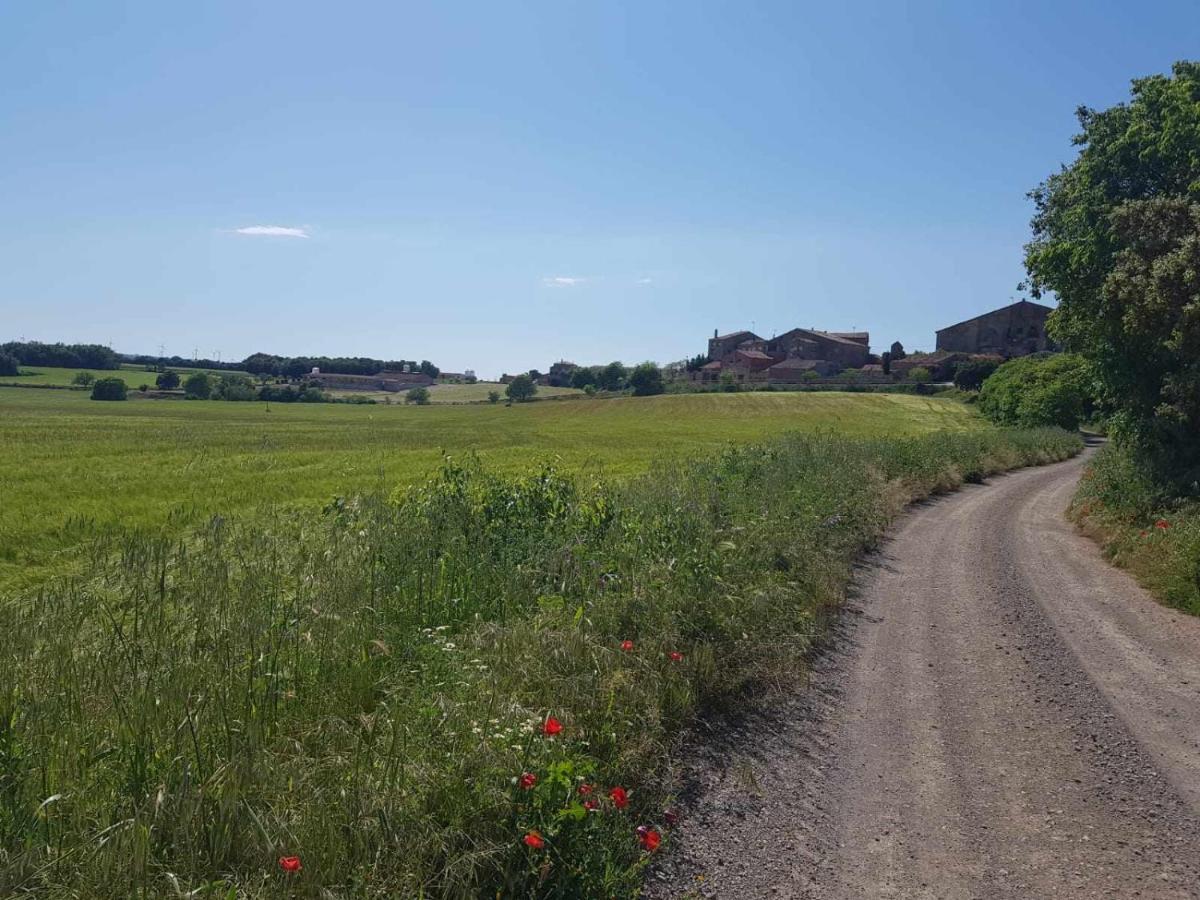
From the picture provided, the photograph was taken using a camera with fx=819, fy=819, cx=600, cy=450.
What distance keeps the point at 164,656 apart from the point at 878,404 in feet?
239

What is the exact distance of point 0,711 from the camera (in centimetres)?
A: 418

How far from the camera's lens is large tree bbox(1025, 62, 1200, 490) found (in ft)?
43.2

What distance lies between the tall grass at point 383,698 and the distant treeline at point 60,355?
13691 centimetres

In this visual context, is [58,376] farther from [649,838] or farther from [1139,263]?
[649,838]

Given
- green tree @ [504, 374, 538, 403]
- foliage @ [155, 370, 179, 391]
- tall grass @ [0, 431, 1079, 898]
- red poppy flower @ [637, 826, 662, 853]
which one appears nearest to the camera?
tall grass @ [0, 431, 1079, 898]

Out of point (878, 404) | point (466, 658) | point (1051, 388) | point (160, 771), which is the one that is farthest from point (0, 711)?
point (878, 404)

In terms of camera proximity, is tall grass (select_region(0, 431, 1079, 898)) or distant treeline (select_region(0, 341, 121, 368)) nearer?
tall grass (select_region(0, 431, 1079, 898))

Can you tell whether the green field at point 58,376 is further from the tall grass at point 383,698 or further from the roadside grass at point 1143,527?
the roadside grass at point 1143,527

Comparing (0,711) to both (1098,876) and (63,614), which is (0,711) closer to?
(63,614)

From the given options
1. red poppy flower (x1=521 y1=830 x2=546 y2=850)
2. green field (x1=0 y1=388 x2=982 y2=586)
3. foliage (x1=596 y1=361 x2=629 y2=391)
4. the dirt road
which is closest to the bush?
green field (x1=0 y1=388 x2=982 y2=586)

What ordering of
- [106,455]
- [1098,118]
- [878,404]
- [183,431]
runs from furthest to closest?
[878,404] < [183,431] < [106,455] < [1098,118]

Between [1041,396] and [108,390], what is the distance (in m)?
88.8

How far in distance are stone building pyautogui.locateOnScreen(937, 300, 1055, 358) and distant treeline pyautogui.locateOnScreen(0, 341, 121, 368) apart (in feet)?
418

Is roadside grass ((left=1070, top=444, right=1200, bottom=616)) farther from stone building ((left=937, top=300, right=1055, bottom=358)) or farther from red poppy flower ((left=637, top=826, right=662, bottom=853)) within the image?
stone building ((left=937, top=300, right=1055, bottom=358))
